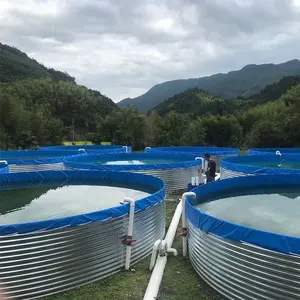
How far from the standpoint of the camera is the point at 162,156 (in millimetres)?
14953

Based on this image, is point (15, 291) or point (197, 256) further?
point (197, 256)

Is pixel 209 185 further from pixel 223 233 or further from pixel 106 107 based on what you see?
pixel 106 107

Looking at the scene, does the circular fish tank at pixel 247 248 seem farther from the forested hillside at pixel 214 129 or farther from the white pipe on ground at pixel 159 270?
the forested hillside at pixel 214 129

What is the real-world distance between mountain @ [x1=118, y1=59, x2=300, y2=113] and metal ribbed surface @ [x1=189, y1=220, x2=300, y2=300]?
104 meters

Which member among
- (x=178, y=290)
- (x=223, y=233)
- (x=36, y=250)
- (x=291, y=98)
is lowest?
(x=178, y=290)

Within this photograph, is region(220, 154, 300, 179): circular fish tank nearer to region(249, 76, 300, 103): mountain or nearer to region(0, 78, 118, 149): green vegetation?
region(0, 78, 118, 149): green vegetation

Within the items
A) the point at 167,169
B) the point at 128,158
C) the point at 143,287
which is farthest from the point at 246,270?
the point at 128,158

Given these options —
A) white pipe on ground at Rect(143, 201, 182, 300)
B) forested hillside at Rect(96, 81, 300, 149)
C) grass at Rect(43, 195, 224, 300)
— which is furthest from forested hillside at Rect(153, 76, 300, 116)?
grass at Rect(43, 195, 224, 300)

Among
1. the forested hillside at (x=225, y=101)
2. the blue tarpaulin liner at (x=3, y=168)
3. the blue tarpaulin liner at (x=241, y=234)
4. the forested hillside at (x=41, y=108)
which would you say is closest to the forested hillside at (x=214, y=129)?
the forested hillside at (x=41, y=108)

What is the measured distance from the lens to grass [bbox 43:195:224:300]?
4262 millimetres

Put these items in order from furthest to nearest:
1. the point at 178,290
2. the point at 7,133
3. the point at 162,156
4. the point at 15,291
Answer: the point at 7,133 → the point at 162,156 → the point at 178,290 → the point at 15,291

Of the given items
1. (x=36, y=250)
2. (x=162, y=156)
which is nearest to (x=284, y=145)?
(x=162, y=156)

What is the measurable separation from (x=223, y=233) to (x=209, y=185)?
10.7 feet

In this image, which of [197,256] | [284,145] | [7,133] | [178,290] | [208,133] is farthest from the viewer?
[208,133]
